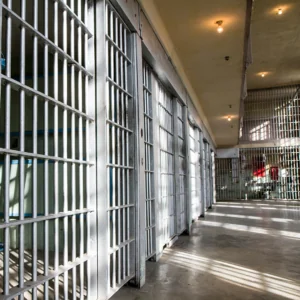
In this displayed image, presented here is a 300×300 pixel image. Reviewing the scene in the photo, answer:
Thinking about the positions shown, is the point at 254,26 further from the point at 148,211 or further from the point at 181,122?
the point at 148,211

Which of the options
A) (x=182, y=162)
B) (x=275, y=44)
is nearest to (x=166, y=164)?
(x=182, y=162)

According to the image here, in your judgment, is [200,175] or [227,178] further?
[227,178]

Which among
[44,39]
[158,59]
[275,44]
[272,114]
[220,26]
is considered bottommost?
[44,39]

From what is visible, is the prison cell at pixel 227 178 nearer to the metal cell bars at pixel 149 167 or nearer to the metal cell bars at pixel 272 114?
the metal cell bars at pixel 272 114

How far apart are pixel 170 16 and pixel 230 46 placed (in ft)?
6.54

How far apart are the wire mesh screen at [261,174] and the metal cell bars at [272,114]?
1073 millimetres

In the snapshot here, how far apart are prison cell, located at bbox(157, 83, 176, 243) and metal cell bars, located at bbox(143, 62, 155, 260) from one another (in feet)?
1.79

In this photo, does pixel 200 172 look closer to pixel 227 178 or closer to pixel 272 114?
pixel 227 178

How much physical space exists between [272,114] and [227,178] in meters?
6.01

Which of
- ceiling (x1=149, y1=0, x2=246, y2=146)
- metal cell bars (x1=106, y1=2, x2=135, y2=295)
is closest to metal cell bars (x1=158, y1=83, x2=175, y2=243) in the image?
ceiling (x1=149, y1=0, x2=246, y2=146)

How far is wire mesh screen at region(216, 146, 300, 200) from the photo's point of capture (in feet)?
75.7

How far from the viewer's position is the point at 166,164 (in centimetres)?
715

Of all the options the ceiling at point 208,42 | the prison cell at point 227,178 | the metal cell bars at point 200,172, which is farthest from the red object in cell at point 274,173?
the ceiling at point 208,42

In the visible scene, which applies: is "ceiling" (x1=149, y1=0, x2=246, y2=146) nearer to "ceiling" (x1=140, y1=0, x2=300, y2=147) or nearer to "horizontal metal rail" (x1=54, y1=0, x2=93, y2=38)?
"ceiling" (x1=140, y1=0, x2=300, y2=147)
